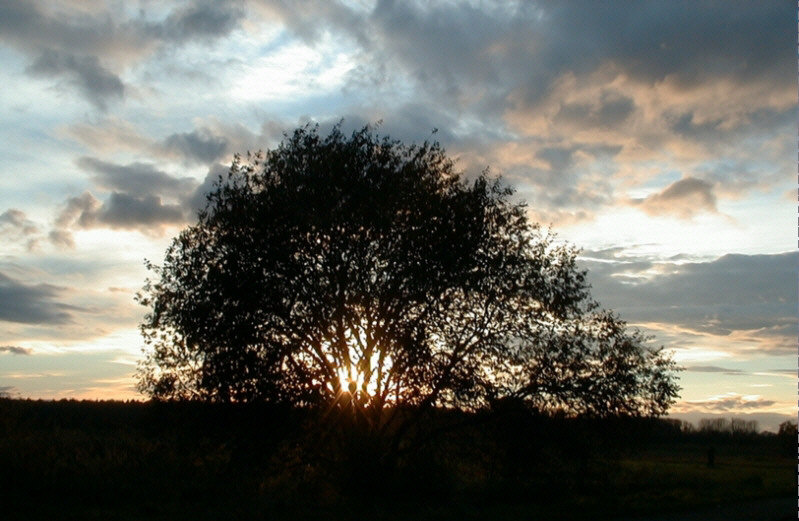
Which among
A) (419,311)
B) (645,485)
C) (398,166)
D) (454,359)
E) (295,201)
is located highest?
(398,166)

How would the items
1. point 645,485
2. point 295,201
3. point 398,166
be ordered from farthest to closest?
point 645,485 → point 398,166 → point 295,201

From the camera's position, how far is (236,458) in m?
25.9

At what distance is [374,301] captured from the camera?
85.5 feet

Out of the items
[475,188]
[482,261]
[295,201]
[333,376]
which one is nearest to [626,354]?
[482,261]

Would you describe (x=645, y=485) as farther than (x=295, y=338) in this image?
Yes

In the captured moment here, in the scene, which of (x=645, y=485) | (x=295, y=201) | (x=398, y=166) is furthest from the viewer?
(x=645, y=485)

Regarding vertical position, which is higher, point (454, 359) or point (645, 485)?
point (454, 359)

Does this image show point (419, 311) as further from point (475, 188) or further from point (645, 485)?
point (645, 485)

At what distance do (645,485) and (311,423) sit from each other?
1873 cm

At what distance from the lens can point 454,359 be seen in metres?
26.1

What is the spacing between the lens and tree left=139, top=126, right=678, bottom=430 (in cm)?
2547

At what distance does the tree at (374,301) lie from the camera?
25.5 m

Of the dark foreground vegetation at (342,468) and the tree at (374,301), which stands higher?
the tree at (374,301)

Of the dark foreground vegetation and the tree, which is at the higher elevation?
the tree
